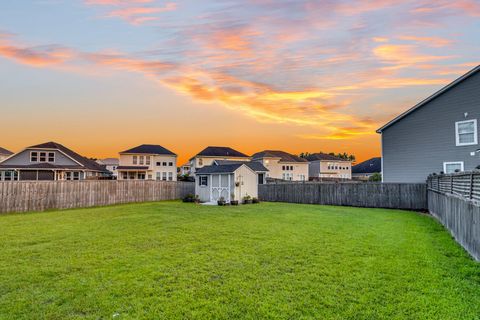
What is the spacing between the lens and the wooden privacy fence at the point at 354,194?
59.3 ft

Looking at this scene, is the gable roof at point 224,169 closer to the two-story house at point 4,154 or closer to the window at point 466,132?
the window at point 466,132

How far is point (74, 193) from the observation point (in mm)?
19594

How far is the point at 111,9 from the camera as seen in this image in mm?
13133

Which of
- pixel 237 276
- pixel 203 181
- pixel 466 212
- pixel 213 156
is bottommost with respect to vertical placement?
pixel 237 276

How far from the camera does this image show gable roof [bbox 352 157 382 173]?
55872mm

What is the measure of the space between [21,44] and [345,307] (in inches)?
765

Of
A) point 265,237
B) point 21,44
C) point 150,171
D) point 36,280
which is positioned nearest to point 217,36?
point 21,44

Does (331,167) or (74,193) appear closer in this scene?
(74,193)

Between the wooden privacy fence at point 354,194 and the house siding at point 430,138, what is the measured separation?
1529mm

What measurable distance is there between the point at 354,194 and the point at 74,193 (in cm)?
2031

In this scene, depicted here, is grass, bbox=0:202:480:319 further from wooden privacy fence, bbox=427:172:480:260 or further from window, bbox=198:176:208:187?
window, bbox=198:176:208:187

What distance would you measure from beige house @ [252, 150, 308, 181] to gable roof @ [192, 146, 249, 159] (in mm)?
4305

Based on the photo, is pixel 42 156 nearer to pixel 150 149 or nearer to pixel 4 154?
pixel 150 149

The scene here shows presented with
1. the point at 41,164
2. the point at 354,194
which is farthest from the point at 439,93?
the point at 41,164
